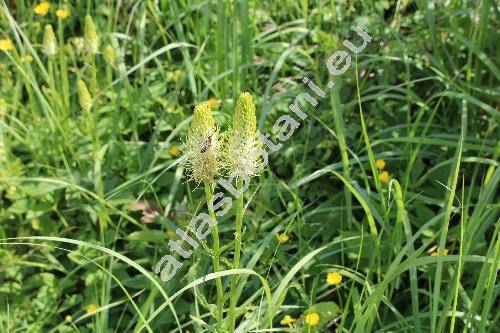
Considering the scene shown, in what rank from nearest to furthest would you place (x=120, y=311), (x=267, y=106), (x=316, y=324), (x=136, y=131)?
(x=316, y=324)
(x=120, y=311)
(x=267, y=106)
(x=136, y=131)

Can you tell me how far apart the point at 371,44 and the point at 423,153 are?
1.80ft

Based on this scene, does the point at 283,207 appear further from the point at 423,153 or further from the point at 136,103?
the point at 136,103

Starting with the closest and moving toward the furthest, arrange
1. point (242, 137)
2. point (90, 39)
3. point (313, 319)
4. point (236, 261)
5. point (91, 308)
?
1. point (242, 137)
2. point (236, 261)
3. point (313, 319)
4. point (91, 308)
5. point (90, 39)

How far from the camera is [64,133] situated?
7.28 ft

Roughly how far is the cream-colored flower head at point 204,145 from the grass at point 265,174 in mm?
407

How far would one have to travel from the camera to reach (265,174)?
2.27 metres

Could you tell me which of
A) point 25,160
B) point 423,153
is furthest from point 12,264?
point 423,153

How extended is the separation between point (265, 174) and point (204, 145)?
108 centimetres

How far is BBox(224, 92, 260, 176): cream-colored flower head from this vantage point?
1.16 meters

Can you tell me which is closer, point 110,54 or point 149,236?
point 149,236

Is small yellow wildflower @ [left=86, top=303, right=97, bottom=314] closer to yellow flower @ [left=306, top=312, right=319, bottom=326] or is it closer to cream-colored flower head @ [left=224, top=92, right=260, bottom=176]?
yellow flower @ [left=306, top=312, right=319, bottom=326]

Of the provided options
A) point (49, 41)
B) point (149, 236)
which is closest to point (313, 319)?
point (149, 236)

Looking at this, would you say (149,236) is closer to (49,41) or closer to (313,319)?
(313,319)

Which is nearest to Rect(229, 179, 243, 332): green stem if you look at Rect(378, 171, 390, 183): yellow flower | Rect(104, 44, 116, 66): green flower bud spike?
Rect(378, 171, 390, 183): yellow flower
